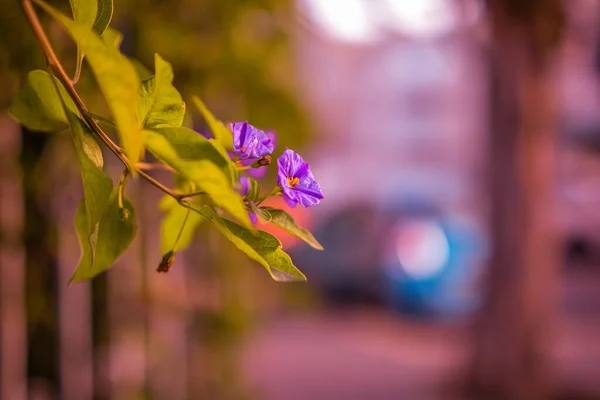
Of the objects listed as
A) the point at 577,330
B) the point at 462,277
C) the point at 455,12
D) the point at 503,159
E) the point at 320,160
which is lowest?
the point at 577,330

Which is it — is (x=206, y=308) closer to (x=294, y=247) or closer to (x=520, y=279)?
(x=520, y=279)

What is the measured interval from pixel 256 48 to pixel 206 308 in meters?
0.83

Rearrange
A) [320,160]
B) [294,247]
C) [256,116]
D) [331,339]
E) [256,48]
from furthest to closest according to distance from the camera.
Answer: [320,160] → [294,247] → [331,339] → [256,48] → [256,116]

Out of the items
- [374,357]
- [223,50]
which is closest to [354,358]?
[374,357]

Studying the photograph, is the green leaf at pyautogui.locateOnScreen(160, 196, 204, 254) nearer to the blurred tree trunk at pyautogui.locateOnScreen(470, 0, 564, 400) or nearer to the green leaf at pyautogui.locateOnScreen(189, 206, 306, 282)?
the green leaf at pyautogui.locateOnScreen(189, 206, 306, 282)

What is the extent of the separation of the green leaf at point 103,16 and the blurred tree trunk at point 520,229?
3.34 metres

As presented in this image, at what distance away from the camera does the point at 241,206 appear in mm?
435

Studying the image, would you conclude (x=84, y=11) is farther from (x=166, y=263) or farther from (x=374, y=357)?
(x=374, y=357)

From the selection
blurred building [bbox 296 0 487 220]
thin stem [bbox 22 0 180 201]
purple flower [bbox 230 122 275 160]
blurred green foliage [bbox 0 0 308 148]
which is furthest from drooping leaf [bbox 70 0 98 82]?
blurred building [bbox 296 0 487 220]

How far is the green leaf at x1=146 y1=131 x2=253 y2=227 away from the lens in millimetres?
437

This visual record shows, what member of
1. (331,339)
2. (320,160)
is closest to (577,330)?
(331,339)

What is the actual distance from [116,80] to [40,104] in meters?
0.22

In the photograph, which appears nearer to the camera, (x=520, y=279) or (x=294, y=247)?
(x=520, y=279)

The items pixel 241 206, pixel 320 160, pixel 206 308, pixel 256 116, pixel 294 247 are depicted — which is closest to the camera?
pixel 241 206
